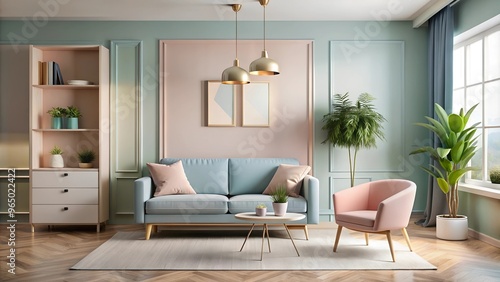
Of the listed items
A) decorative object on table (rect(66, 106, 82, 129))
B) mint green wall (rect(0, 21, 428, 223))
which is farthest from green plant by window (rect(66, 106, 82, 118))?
mint green wall (rect(0, 21, 428, 223))

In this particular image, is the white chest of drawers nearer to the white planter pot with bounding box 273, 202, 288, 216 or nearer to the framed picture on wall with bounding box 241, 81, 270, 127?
the framed picture on wall with bounding box 241, 81, 270, 127

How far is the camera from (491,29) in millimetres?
5535

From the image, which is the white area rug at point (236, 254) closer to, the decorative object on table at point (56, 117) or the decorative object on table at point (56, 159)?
the decorative object on table at point (56, 159)

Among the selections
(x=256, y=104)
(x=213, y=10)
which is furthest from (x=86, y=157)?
(x=213, y=10)

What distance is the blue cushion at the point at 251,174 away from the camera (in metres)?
6.21

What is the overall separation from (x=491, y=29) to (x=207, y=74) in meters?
3.25

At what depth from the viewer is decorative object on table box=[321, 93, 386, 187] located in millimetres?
6070

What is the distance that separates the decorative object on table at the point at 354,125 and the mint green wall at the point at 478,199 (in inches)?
47.8

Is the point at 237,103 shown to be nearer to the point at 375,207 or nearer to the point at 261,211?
the point at 261,211

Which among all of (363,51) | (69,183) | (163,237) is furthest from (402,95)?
(69,183)

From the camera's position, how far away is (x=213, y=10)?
20.2 feet

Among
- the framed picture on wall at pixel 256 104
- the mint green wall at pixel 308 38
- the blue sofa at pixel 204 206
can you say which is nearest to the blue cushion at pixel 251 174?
the blue sofa at pixel 204 206

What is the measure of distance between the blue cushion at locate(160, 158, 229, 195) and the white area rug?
519mm

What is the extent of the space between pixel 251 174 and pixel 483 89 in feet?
8.97
